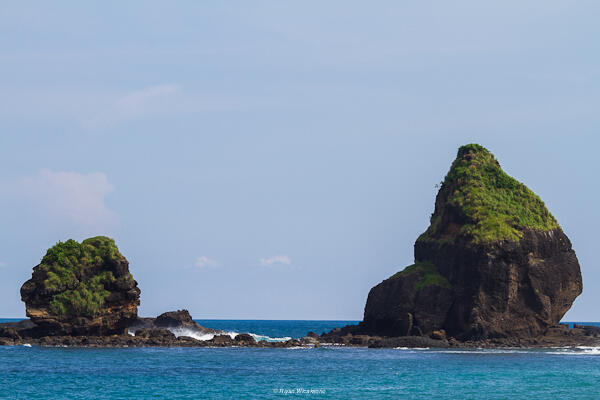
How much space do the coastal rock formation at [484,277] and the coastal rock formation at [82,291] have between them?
31.0 m

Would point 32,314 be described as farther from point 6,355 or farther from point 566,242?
point 566,242

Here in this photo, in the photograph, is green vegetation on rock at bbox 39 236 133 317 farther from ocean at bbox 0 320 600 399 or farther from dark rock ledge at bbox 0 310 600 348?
ocean at bbox 0 320 600 399

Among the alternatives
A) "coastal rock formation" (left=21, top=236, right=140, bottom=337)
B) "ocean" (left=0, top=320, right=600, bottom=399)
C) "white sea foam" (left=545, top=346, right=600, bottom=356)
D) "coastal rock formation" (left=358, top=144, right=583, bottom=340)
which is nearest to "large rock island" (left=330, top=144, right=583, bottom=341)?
"coastal rock formation" (left=358, top=144, right=583, bottom=340)

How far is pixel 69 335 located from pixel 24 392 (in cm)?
4502

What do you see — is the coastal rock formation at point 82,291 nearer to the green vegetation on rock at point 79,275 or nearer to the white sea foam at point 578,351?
the green vegetation on rock at point 79,275

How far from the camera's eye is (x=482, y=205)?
4043 inches

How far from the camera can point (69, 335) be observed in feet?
326

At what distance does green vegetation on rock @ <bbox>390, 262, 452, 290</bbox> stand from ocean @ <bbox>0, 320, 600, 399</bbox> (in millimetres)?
10586

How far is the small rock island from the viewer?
316 ft

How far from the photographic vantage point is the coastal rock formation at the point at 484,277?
96.2 m

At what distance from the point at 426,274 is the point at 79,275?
42026 millimetres

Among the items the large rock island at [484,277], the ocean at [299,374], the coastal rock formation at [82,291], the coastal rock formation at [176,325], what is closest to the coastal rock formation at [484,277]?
the large rock island at [484,277]

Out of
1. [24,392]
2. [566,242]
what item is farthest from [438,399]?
[566,242]

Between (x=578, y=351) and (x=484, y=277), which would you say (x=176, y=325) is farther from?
(x=578, y=351)
